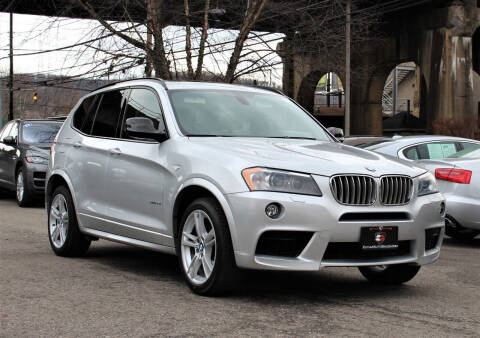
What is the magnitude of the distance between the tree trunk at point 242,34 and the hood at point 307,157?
1741 cm

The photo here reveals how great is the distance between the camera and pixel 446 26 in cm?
3247

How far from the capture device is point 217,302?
5.89 m

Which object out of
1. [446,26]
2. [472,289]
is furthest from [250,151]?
[446,26]

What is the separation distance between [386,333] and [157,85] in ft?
11.2

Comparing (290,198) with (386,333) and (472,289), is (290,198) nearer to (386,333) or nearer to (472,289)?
(386,333)

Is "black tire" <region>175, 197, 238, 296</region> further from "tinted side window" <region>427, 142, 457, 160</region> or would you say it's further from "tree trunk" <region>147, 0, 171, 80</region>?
"tree trunk" <region>147, 0, 171, 80</region>

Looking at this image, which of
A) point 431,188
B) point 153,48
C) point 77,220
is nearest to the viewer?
point 431,188

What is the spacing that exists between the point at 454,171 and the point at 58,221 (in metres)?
4.95

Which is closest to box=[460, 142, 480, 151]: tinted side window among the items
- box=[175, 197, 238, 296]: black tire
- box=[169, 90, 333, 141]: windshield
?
box=[169, 90, 333, 141]: windshield

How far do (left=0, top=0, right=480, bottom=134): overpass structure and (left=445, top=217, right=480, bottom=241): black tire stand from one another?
569 inches

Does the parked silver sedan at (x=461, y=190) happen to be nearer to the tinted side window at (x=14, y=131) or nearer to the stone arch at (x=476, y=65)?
the tinted side window at (x=14, y=131)

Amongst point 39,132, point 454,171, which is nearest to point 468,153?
point 454,171

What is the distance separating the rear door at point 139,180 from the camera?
6730mm

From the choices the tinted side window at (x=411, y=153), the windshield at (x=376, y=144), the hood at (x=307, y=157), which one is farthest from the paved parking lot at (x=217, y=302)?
the windshield at (x=376, y=144)
